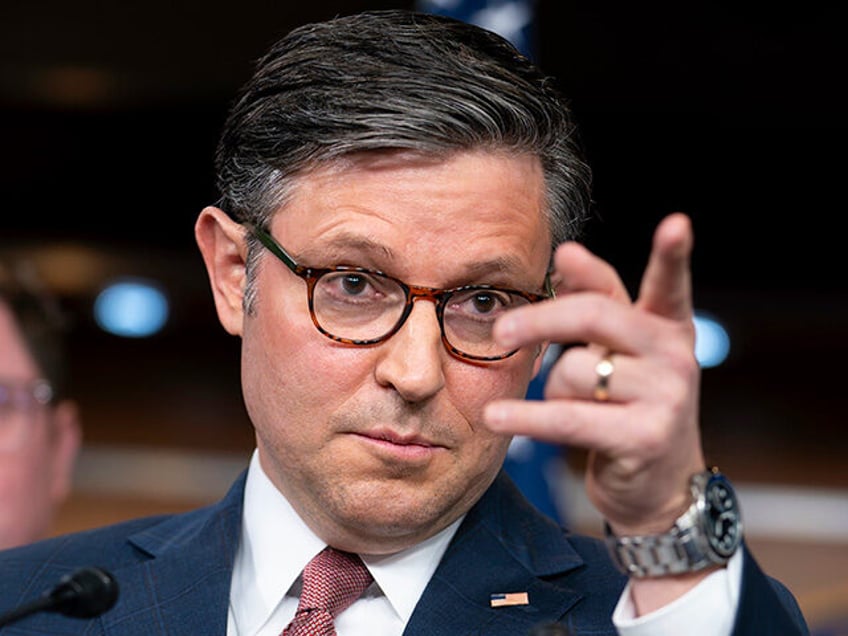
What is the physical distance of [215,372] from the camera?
854 cm

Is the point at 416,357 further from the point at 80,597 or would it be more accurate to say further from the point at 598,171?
the point at 598,171

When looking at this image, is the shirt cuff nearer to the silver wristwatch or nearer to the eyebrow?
the silver wristwatch

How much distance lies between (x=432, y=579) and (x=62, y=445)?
1422mm

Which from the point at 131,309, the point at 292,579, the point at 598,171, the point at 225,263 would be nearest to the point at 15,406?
the point at 225,263

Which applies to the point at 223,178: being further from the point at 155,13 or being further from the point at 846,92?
the point at 846,92

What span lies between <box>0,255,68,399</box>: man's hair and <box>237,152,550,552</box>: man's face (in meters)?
1.27

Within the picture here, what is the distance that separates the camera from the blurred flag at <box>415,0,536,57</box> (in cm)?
354

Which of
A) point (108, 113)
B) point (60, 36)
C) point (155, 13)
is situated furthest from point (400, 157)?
point (108, 113)

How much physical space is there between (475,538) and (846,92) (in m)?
5.04

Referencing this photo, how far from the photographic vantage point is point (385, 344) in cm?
157

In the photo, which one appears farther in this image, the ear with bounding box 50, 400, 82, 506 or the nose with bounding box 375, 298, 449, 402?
the ear with bounding box 50, 400, 82, 506

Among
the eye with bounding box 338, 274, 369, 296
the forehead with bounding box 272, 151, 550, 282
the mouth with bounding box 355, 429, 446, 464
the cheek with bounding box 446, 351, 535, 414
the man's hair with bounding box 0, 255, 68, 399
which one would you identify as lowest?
the mouth with bounding box 355, 429, 446, 464

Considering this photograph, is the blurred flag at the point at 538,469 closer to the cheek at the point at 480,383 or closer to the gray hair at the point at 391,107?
the gray hair at the point at 391,107

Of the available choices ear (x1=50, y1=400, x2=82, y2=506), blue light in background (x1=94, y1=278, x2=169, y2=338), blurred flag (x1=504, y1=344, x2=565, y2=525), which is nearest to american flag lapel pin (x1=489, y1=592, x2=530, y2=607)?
ear (x1=50, y1=400, x2=82, y2=506)
